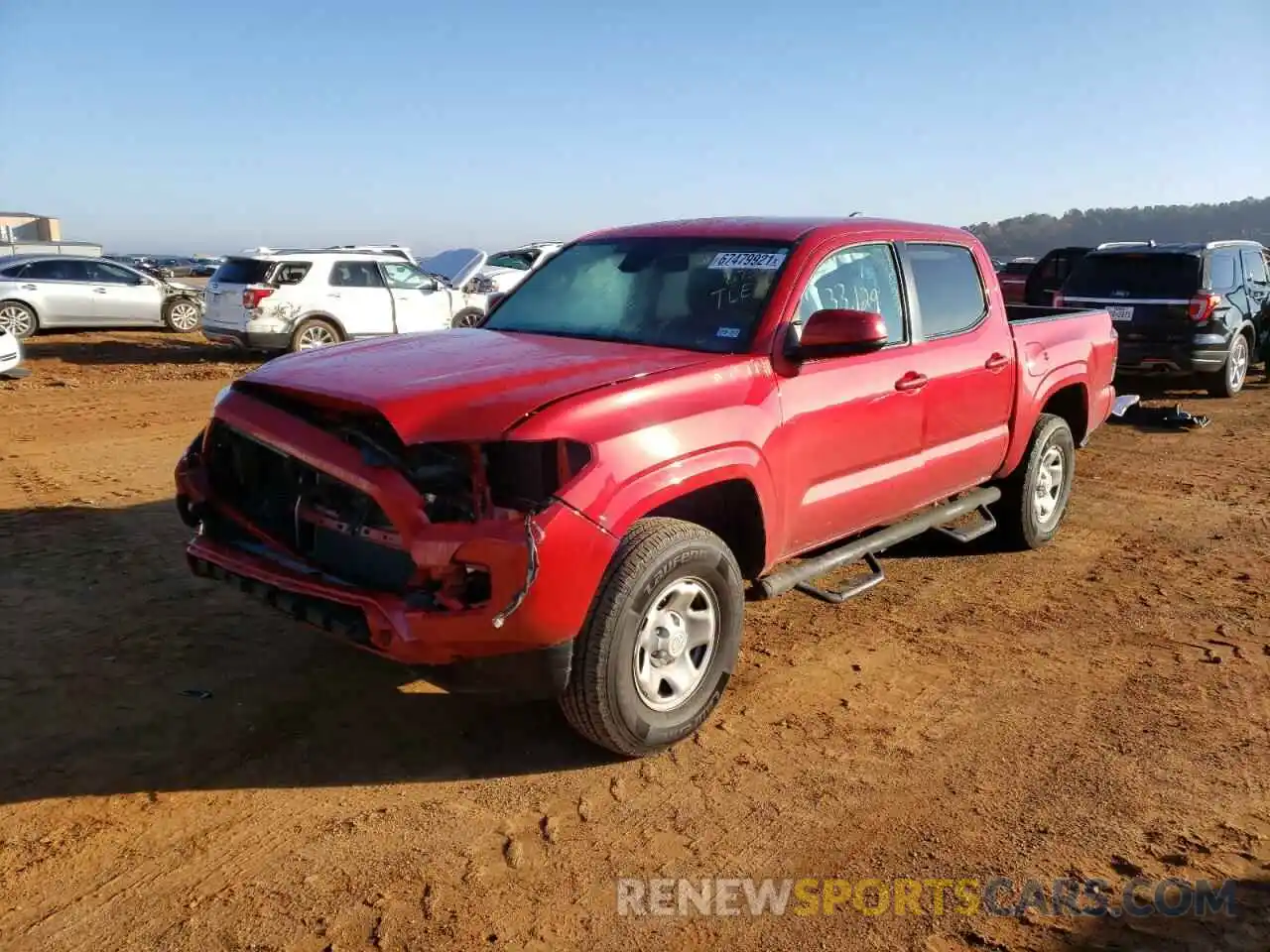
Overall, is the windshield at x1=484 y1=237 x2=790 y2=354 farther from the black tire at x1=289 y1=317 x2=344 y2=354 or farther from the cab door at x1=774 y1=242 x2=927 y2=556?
the black tire at x1=289 y1=317 x2=344 y2=354

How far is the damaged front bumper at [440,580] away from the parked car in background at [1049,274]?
47.3 feet

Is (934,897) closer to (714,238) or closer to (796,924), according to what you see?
(796,924)

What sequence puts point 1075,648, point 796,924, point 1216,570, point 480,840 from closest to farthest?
1. point 796,924
2. point 480,840
3. point 1075,648
4. point 1216,570

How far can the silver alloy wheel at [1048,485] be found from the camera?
6046 millimetres

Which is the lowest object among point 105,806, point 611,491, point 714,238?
point 105,806

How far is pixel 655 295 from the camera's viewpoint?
4.47m

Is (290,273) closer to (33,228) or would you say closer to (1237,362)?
(1237,362)

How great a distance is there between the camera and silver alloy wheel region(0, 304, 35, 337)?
1683 centimetres

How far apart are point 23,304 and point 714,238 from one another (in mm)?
16598

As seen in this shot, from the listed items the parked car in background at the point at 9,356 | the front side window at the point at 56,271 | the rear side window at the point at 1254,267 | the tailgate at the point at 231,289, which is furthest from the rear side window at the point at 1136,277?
the front side window at the point at 56,271

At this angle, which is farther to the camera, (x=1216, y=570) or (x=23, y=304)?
(x=23, y=304)

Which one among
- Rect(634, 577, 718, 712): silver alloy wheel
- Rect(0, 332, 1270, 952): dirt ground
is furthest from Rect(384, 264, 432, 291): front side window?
Rect(634, 577, 718, 712): silver alloy wheel

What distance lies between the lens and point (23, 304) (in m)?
17.0

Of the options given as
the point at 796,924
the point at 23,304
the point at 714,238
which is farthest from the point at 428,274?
the point at 796,924
